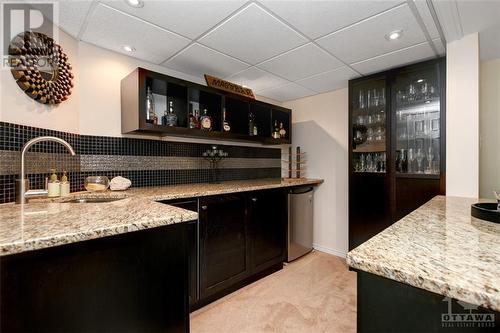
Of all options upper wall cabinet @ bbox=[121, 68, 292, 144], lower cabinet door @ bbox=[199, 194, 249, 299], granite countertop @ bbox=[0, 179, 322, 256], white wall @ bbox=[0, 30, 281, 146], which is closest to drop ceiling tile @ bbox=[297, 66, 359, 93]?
upper wall cabinet @ bbox=[121, 68, 292, 144]

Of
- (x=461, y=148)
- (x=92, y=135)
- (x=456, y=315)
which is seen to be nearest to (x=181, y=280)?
(x=456, y=315)

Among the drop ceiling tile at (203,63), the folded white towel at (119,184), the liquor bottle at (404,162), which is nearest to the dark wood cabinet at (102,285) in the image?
the folded white towel at (119,184)

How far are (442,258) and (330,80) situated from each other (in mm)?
2660

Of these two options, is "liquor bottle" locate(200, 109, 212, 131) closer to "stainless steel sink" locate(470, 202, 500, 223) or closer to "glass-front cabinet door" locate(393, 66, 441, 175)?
"glass-front cabinet door" locate(393, 66, 441, 175)

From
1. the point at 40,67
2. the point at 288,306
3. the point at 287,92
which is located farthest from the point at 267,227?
the point at 40,67

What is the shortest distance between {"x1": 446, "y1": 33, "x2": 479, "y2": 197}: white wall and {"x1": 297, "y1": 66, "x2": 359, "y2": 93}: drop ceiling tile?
2.95 ft

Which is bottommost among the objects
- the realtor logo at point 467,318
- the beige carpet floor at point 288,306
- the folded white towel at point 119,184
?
the beige carpet floor at point 288,306

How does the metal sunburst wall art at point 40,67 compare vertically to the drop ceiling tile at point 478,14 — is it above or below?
below

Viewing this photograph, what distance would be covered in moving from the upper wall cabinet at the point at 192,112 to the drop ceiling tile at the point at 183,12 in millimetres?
470

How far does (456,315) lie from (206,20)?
2.03m

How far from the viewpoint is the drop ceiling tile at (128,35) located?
1648 mm

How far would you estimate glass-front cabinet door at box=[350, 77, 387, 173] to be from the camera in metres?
2.62

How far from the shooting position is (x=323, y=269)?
8.85ft

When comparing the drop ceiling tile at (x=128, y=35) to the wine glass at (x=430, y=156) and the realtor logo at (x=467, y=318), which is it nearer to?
the realtor logo at (x=467, y=318)
